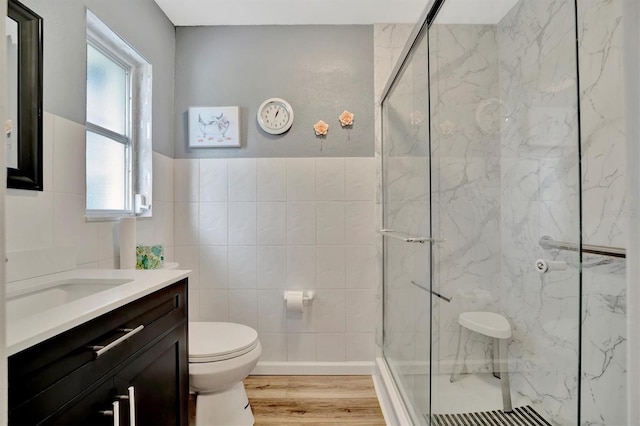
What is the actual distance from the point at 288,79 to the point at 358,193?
0.88 m

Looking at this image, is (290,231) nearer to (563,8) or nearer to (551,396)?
(551,396)

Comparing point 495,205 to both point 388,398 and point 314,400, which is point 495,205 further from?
point 314,400

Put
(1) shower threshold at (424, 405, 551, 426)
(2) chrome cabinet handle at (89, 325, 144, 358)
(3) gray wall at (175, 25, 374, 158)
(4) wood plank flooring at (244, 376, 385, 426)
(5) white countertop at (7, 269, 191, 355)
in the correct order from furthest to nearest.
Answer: (3) gray wall at (175, 25, 374, 158) < (4) wood plank flooring at (244, 376, 385, 426) < (1) shower threshold at (424, 405, 551, 426) < (2) chrome cabinet handle at (89, 325, 144, 358) < (5) white countertop at (7, 269, 191, 355)

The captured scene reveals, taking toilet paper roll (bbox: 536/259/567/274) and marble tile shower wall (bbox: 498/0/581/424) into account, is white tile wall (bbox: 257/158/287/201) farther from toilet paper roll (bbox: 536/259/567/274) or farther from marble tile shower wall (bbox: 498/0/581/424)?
toilet paper roll (bbox: 536/259/567/274)

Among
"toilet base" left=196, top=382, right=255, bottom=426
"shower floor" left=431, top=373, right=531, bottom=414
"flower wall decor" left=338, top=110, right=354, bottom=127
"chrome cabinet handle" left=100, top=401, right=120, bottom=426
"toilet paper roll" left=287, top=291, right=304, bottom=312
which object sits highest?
"flower wall decor" left=338, top=110, right=354, bottom=127

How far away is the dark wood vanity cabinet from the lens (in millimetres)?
615

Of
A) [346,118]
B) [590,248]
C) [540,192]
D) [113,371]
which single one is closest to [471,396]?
[590,248]

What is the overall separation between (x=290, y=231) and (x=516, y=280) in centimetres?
132

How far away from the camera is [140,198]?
178 centimetres

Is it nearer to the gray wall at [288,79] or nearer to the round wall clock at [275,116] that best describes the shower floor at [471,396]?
the gray wall at [288,79]

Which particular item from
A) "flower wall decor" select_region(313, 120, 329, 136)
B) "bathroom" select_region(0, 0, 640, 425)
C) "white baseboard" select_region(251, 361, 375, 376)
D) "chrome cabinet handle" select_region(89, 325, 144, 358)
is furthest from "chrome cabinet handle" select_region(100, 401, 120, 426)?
"flower wall decor" select_region(313, 120, 329, 136)

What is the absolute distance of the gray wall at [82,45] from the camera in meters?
1.20

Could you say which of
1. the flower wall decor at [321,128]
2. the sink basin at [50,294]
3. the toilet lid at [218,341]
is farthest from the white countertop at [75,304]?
the flower wall decor at [321,128]

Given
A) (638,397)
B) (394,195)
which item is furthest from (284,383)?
(638,397)
